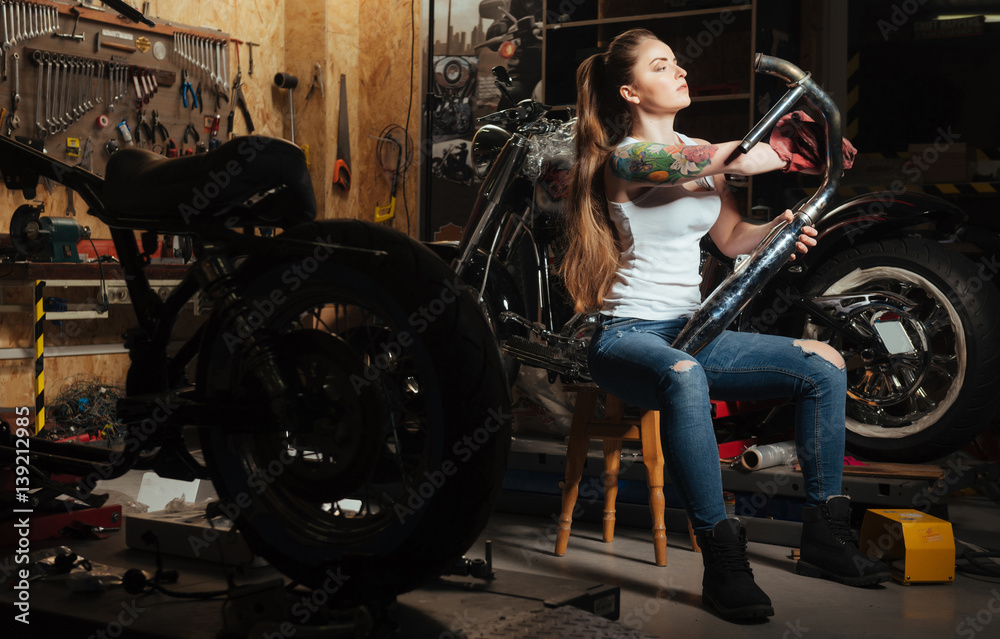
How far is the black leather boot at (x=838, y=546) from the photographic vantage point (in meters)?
2.14

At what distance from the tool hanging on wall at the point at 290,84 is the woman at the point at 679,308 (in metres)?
3.58

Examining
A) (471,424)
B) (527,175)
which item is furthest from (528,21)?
(471,424)

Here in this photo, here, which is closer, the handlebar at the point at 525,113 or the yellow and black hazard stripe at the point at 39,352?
the handlebar at the point at 525,113

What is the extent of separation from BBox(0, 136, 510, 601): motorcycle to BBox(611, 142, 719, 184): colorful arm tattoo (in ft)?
2.45

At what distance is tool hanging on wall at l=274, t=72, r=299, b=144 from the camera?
549cm

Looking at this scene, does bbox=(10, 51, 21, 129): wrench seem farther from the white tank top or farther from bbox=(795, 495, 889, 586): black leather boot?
bbox=(795, 495, 889, 586): black leather boot

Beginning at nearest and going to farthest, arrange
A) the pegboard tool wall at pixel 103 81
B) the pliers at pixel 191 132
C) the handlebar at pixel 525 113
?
the handlebar at pixel 525 113
the pegboard tool wall at pixel 103 81
the pliers at pixel 191 132

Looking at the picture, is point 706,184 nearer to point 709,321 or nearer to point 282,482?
point 709,321

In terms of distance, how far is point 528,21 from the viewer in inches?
204

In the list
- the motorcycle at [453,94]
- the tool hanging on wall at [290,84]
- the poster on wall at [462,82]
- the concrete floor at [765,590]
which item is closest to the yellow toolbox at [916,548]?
the concrete floor at [765,590]

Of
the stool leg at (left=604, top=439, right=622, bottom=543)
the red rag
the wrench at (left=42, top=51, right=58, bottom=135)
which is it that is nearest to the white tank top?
the red rag

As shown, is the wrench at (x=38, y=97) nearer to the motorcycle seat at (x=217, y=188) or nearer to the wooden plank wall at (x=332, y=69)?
the wooden plank wall at (x=332, y=69)

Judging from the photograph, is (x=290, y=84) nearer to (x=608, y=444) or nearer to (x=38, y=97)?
(x=38, y=97)

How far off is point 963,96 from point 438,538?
4.19 m
